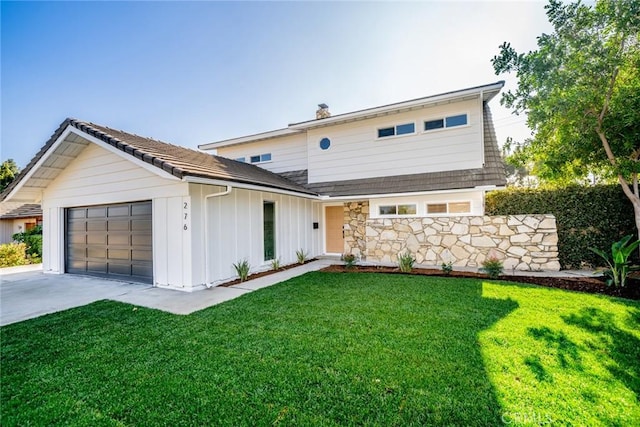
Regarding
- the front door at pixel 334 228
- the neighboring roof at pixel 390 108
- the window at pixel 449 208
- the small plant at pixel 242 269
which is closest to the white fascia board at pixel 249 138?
the neighboring roof at pixel 390 108

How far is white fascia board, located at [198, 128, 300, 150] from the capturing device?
43.6 ft

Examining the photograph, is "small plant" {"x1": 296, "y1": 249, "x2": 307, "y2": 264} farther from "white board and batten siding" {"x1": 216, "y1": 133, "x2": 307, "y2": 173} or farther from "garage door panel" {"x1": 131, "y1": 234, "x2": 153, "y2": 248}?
"garage door panel" {"x1": 131, "y1": 234, "x2": 153, "y2": 248}

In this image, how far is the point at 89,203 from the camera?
9.06 m

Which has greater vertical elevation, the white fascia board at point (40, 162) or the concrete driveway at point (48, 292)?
the white fascia board at point (40, 162)

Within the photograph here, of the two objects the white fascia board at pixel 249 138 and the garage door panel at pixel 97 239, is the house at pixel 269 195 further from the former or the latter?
the white fascia board at pixel 249 138

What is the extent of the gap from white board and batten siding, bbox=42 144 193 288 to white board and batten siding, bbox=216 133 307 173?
6.70 m

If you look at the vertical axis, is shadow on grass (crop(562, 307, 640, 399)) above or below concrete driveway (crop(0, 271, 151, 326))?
below

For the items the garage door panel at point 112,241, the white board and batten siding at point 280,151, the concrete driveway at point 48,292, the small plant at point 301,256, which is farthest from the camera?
the white board and batten siding at point 280,151

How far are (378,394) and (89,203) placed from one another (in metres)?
10.5

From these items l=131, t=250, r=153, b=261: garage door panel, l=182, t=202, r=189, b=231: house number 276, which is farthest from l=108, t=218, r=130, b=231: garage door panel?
l=182, t=202, r=189, b=231: house number 276

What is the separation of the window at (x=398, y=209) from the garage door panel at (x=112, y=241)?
801cm

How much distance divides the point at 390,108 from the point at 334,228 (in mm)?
5542

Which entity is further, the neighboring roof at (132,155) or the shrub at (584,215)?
the shrub at (584,215)

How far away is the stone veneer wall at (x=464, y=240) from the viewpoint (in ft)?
28.4
